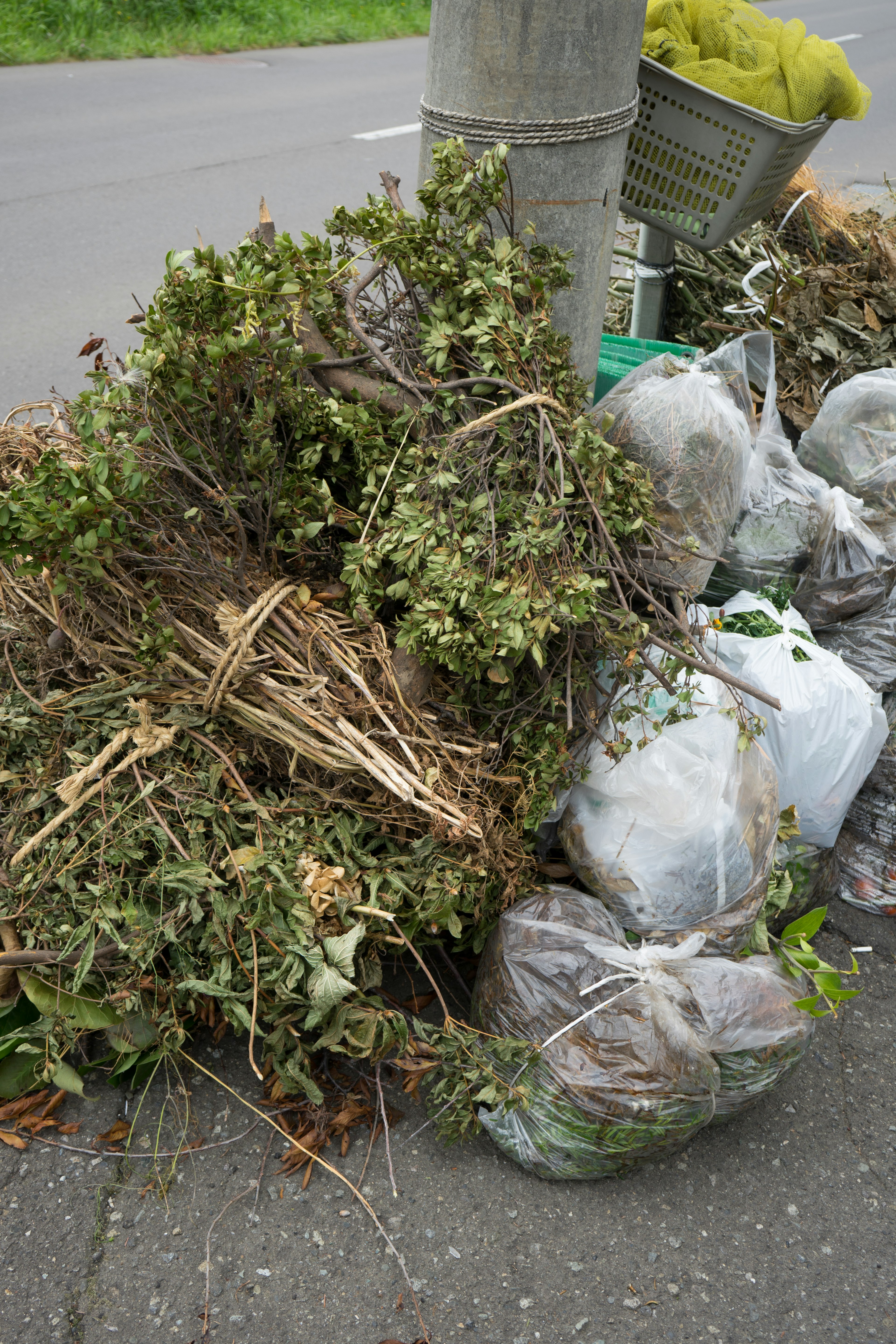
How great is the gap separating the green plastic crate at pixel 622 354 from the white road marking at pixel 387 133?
6.56 metres

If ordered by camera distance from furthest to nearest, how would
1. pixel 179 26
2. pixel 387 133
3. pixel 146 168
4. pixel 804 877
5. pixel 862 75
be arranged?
pixel 862 75 → pixel 179 26 → pixel 387 133 → pixel 146 168 → pixel 804 877

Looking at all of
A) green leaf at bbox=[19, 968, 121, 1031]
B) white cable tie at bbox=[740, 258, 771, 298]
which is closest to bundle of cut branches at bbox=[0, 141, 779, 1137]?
green leaf at bbox=[19, 968, 121, 1031]

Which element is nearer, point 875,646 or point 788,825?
point 788,825

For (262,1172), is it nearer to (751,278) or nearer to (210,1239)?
(210,1239)

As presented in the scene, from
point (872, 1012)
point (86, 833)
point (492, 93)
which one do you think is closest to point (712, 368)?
point (492, 93)

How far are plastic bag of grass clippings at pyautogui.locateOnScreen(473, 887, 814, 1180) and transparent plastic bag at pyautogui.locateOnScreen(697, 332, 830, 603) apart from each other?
110 centimetres

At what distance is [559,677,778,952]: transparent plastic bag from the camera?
218 centimetres

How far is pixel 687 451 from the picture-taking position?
94.5 inches

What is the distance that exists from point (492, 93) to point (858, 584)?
1.53 meters

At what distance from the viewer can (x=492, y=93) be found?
215 cm

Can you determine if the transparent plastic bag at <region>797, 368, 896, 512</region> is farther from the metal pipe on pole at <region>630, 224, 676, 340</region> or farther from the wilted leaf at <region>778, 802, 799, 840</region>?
the wilted leaf at <region>778, 802, 799, 840</region>

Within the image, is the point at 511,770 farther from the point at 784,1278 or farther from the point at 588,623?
the point at 784,1278

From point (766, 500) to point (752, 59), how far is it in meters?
1.13

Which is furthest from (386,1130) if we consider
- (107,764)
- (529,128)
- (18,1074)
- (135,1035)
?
(529,128)
